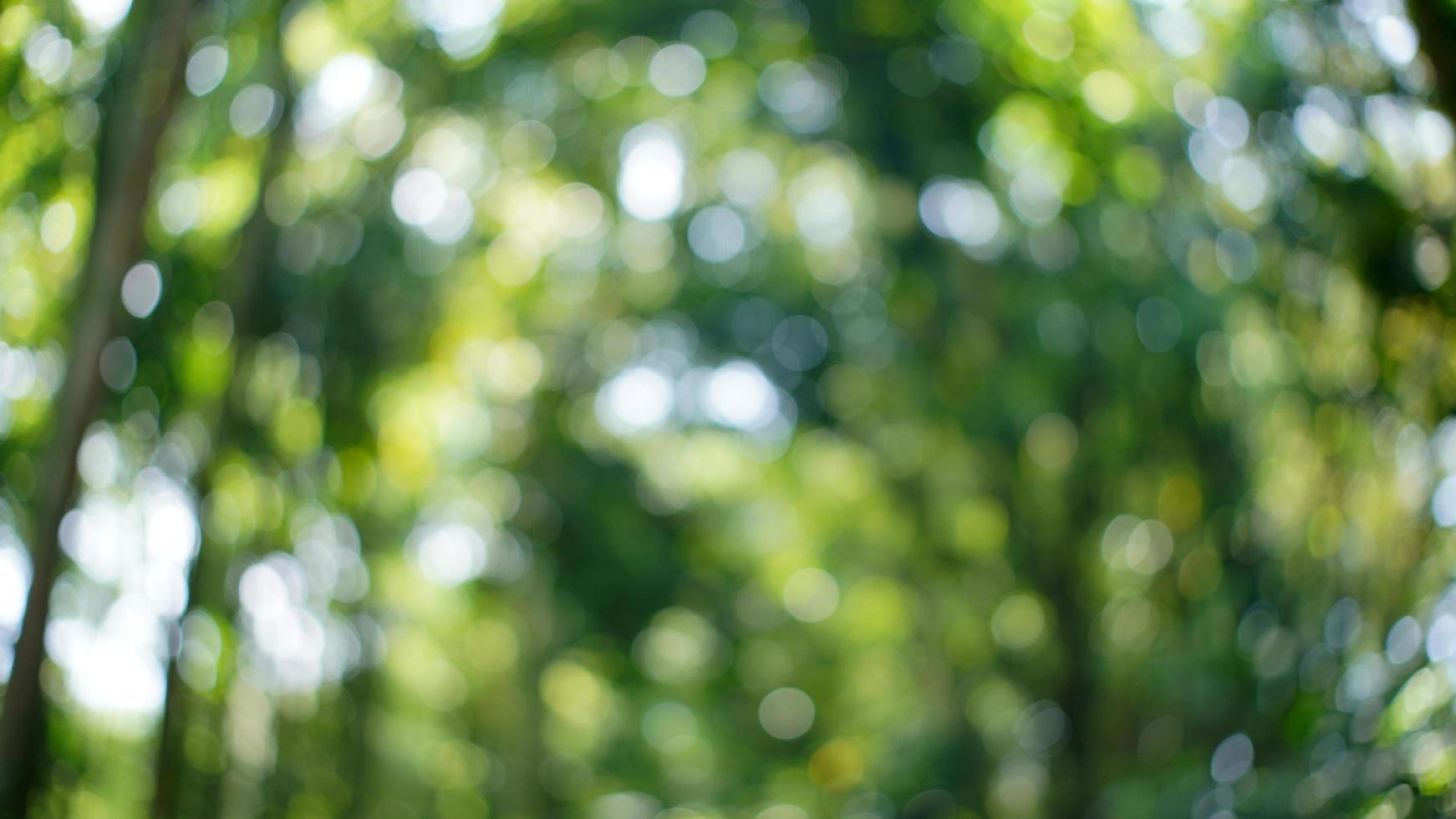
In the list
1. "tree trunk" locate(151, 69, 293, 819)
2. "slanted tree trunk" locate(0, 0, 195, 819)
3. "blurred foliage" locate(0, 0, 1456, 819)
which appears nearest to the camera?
"slanted tree trunk" locate(0, 0, 195, 819)

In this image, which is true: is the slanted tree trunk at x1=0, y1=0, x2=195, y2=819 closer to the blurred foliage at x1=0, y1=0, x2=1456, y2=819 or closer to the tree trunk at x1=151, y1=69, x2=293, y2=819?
the blurred foliage at x1=0, y1=0, x2=1456, y2=819

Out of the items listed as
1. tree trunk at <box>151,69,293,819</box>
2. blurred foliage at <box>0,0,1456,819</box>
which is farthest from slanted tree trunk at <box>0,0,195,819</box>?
tree trunk at <box>151,69,293,819</box>

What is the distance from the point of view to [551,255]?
5234 mm

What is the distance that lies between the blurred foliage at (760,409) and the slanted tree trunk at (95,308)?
0.03m

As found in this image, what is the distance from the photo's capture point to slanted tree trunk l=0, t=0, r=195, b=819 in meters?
1.60

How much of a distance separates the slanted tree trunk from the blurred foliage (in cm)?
3

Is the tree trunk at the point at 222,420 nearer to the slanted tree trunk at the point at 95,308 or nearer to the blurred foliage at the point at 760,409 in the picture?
the blurred foliage at the point at 760,409

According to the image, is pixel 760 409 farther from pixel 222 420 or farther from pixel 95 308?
pixel 95 308

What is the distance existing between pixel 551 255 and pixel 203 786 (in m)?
2.98

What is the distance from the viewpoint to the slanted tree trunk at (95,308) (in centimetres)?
160

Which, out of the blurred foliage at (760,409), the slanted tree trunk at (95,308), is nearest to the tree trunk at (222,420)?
the blurred foliage at (760,409)

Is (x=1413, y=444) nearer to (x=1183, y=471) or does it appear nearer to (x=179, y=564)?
(x=1183, y=471)

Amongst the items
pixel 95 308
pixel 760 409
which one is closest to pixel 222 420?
pixel 95 308

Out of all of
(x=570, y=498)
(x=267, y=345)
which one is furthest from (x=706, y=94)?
(x=267, y=345)
